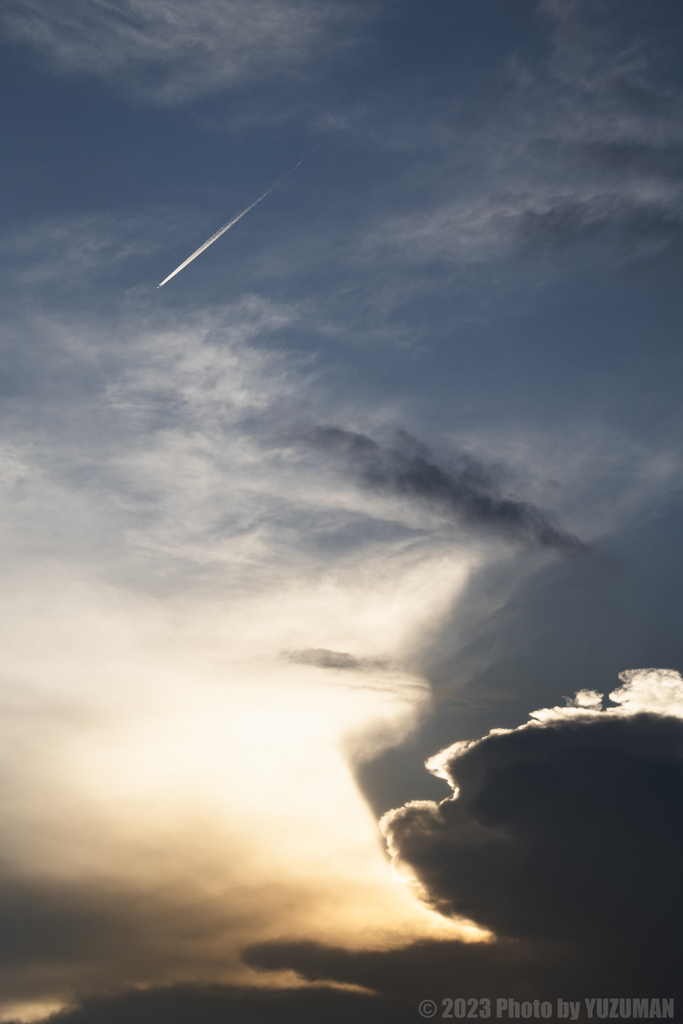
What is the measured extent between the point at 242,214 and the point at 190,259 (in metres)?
21.5

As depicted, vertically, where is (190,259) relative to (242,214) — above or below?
Answer: below

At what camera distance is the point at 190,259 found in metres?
171

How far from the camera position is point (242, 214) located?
178 metres
